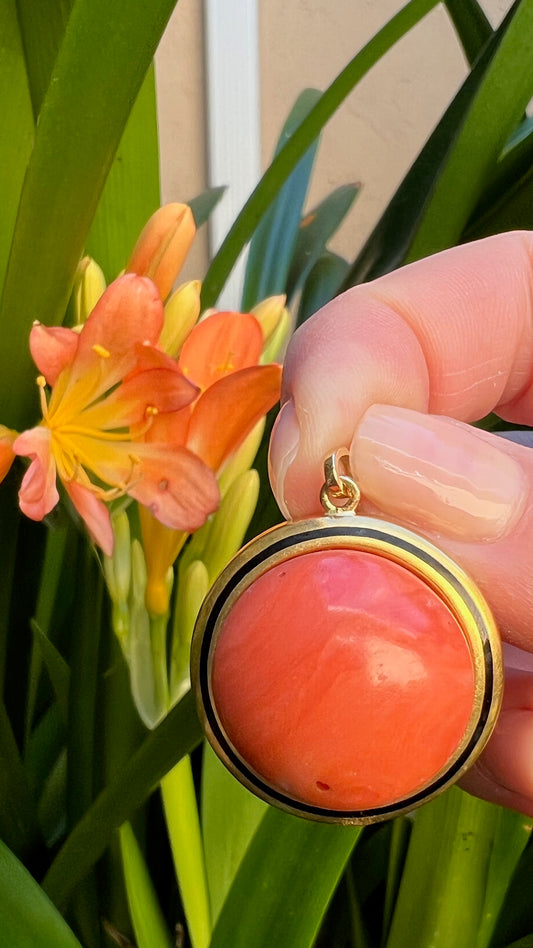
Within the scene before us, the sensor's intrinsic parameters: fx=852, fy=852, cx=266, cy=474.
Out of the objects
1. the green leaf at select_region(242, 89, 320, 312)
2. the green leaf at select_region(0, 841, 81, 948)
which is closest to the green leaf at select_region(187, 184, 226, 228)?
the green leaf at select_region(242, 89, 320, 312)

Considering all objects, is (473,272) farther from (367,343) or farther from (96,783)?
(96,783)

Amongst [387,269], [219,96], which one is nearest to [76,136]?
[387,269]

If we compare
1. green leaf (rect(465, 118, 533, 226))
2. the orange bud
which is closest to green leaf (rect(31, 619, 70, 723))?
the orange bud

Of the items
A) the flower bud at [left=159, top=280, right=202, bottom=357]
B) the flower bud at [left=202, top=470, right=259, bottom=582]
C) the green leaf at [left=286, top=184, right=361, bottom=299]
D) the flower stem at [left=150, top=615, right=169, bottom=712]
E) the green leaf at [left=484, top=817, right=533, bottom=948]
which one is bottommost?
the green leaf at [left=484, top=817, right=533, bottom=948]

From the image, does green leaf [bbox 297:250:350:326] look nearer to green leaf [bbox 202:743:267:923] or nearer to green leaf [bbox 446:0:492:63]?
green leaf [bbox 446:0:492:63]

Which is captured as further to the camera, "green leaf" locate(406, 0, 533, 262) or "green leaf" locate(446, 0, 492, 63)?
"green leaf" locate(446, 0, 492, 63)

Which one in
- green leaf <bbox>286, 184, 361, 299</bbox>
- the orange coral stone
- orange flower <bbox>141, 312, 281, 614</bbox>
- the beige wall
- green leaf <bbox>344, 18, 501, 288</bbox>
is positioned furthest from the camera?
the beige wall

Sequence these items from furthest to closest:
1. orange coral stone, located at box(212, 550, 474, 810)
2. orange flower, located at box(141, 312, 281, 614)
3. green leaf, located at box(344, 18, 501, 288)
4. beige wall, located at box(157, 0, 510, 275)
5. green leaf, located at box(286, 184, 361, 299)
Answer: beige wall, located at box(157, 0, 510, 275), green leaf, located at box(286, 184, 361, 299), green leaf, located at box(344, 18, 501, 288), orange flower, located at box(141, 312, 281, 614), orange coral stone, located at box(212, 550, 474, 810)

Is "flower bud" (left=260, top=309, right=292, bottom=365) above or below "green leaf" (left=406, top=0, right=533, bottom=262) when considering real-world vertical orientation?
below

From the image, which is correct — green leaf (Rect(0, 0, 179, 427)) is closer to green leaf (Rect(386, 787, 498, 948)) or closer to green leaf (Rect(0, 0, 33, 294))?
green leaf (Rect(0, 0, 33, 294))
